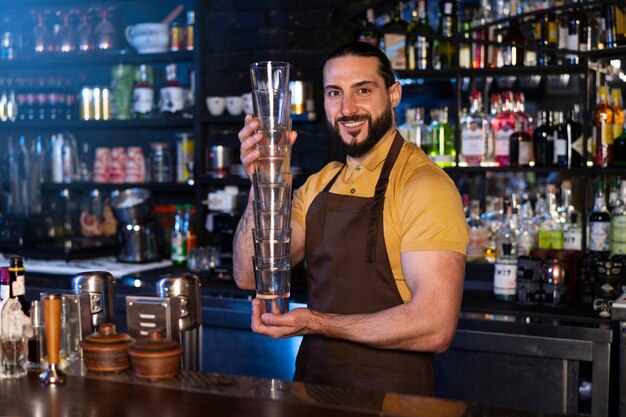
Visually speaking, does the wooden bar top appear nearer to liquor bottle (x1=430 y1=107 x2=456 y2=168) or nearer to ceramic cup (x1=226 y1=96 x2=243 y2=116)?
liquor bottle (x1=430 y1=107 x2=456 y2=168)

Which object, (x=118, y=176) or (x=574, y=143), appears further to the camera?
(x=118, y=176)

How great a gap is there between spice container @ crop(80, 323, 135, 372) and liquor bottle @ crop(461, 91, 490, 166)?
8.27 ft

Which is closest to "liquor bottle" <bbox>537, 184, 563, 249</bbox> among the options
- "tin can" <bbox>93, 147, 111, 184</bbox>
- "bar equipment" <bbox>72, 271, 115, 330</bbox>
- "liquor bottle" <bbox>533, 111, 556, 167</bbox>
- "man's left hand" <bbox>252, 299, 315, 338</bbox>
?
"liquor bottle" <bbox>533, 111, 556, 167</bbox>

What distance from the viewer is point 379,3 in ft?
14.3

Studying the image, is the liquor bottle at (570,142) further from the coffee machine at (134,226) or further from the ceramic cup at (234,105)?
the coffee machine at (134,226)

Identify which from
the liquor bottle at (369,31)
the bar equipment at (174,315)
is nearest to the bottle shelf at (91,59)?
the liquor bottle at (369,31)

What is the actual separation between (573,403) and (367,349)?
3.54ft

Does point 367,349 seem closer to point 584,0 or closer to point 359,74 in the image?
point 359,74

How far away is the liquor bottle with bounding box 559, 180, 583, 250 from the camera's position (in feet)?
12.7

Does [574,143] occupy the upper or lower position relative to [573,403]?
upper

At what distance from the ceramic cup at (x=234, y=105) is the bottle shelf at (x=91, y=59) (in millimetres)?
410

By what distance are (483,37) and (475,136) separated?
0.49 meters

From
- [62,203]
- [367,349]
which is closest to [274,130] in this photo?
[367,349]

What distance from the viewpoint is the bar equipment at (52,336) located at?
1864 mm
